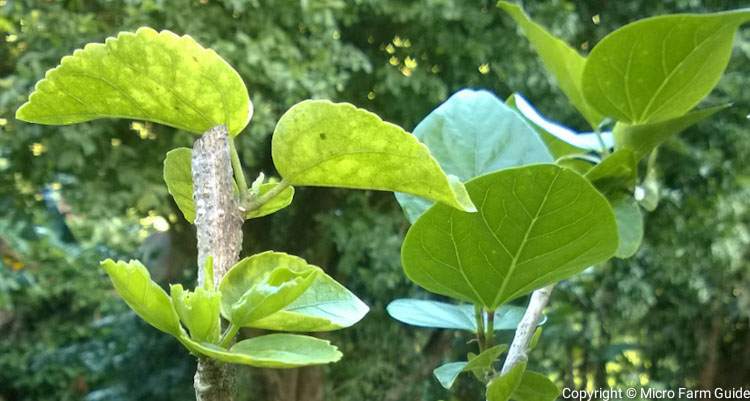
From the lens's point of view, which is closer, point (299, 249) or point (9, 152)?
point (9, 152)

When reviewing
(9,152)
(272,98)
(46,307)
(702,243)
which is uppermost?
(272,98)

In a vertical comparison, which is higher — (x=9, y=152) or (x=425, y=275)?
(x=425, y=275)

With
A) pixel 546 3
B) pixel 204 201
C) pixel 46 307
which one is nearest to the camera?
pixel 204 201

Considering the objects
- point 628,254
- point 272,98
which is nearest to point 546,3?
point 272,98

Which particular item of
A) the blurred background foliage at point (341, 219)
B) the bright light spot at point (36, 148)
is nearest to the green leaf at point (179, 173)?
the blurred background foliage at point (341, 219)

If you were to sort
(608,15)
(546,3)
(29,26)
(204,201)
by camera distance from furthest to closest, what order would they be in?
(608,15) → (546,3) → (29,26) → (204,201)

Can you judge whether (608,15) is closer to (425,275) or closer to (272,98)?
(272,98)

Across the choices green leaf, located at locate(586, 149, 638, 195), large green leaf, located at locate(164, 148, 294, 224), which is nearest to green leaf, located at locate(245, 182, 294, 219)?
large green leaf, located at locate(164, 148, 294, 224)

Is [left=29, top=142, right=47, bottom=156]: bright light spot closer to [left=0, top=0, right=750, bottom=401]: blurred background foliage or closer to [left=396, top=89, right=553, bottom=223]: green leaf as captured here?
[left=0, top=0, right=750, bottom=401]: blurred background foliage

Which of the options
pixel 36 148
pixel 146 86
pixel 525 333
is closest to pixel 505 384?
pixel 525 333
